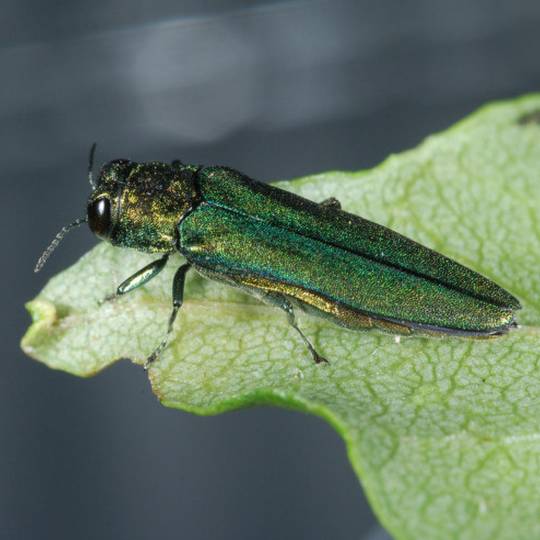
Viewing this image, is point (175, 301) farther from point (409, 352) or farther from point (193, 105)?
point (193, 105)

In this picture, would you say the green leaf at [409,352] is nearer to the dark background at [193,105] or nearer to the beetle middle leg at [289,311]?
the beetle middle leg at [289,311]

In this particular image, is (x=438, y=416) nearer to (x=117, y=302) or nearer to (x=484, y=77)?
(x=117, y=302)

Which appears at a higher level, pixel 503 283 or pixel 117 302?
pixel 117 302

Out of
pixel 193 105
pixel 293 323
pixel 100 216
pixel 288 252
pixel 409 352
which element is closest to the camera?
pixel 409 352

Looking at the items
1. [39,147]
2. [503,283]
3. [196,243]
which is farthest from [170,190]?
[39,147]

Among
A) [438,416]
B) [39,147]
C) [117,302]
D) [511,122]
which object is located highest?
[39,147]

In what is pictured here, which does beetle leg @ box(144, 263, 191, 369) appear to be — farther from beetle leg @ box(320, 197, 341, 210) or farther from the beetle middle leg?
beetle leg @ box(320, 197, 341, 210)

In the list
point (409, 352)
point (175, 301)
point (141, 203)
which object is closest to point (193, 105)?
point (141, 203)

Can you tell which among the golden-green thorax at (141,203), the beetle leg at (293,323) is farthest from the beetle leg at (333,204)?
the golden-green thorax at (141,203)
